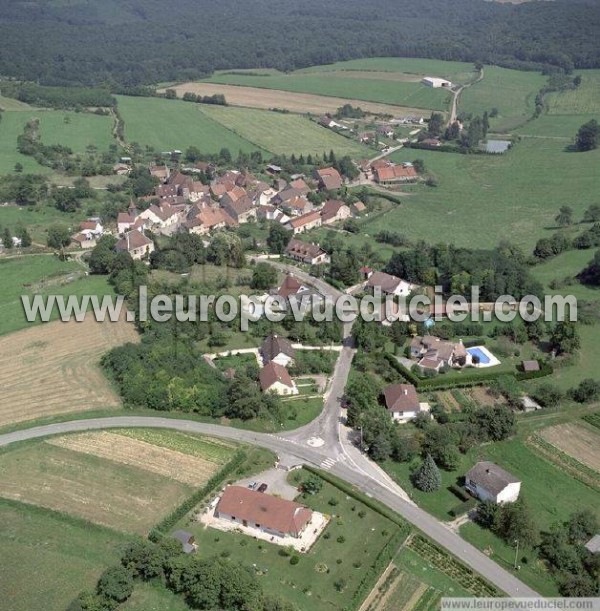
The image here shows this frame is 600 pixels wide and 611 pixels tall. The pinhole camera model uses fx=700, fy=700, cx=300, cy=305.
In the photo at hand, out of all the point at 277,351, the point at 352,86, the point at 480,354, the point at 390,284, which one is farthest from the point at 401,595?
the point at 352,86

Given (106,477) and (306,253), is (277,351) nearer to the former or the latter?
(106,477)

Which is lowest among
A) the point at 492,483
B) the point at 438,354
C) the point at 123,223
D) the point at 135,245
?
the point at 492,483

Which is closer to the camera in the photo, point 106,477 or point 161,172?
point 106,477

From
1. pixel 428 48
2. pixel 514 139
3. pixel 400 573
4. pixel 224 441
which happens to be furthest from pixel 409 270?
pixel 428 48

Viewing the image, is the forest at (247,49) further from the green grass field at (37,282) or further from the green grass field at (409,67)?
the green grass field at (37,282)

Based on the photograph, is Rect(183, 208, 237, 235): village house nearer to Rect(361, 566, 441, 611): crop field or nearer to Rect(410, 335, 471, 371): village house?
Rect(410, 335, 471, 371): village house
